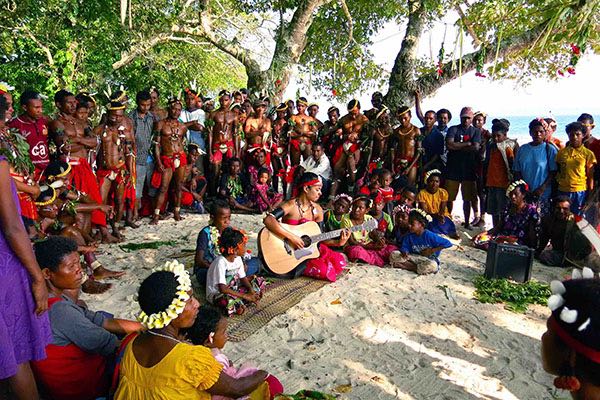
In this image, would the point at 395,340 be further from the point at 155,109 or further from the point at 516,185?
the point at 155,109

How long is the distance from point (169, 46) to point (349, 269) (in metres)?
11.6

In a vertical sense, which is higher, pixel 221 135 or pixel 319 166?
pixel 221 135

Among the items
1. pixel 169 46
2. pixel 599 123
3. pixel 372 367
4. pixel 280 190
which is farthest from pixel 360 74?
pixel 599 123

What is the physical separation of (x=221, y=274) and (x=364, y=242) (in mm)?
2201

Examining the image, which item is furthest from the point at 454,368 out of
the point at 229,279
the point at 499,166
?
the point at 499,166

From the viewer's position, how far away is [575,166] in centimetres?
603

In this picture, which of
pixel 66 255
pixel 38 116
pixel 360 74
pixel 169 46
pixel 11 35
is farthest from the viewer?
pixel 169 46

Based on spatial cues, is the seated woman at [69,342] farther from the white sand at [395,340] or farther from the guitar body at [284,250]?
the guitar body at [284,250]

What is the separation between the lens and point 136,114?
7258 mm

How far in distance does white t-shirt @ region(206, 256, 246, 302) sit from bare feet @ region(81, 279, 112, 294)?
1093 millimetres

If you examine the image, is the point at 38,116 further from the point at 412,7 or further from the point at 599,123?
the point at 599,123

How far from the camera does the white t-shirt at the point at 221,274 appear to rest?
4.19 metres

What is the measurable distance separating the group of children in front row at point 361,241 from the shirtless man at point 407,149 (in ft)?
2.63

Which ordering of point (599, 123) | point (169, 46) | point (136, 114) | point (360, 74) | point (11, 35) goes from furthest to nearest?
point (599, 123), point (169, 46), point (360, 74), point (11, 35), point (136, 114)
